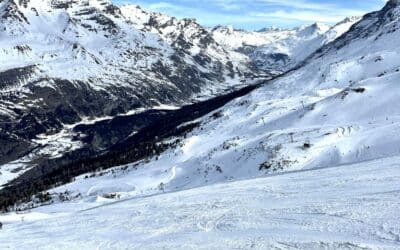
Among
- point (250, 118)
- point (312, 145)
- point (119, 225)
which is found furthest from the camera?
point (250, 118)

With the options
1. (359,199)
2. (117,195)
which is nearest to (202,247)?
(359,199)

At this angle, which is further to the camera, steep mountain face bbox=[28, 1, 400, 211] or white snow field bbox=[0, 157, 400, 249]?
steep mountain face bbox=[28, 1, 400, 211]

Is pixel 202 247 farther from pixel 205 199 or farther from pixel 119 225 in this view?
pixel 205 199

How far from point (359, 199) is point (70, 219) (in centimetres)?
2206

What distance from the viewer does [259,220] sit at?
1288 inches

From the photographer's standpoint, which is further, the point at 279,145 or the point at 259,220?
the point at 279,145

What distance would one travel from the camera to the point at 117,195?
10525 centimetres

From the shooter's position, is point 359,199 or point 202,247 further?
point 359,199

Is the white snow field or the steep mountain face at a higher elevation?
the steep mountain face

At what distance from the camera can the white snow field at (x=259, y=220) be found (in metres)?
27.7

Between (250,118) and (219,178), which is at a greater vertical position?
(250,118)

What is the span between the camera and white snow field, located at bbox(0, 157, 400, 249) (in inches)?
1092

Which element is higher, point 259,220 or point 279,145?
point 279,145

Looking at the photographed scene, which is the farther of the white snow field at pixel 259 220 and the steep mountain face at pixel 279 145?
the steep mountain face at pixel 279 145
